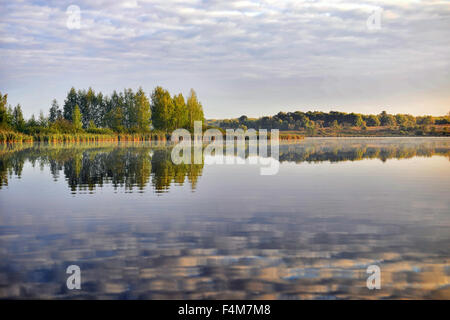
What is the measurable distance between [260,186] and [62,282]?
10223 millimetres

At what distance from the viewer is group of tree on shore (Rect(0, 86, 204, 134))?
87.6 metres

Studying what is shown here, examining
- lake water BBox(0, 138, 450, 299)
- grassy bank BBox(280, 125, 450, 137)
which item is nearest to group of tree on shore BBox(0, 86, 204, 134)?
grassy bank BBox(280, 125, 450, 137)

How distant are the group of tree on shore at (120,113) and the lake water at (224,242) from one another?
75.3 m

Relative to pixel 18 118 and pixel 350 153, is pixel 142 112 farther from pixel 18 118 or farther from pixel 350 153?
pixel 350 153

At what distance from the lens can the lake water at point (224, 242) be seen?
5.57m

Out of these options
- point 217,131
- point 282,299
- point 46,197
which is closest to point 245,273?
point 282,299

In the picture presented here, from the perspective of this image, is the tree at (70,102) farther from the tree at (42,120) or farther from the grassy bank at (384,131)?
the grassy bank at (384,131)

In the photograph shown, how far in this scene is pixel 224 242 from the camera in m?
7.59

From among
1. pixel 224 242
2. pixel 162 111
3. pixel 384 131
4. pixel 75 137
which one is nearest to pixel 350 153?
pixel 224 242

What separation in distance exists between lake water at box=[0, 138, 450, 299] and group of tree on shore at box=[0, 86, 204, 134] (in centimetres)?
7535

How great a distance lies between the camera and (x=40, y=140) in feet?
261

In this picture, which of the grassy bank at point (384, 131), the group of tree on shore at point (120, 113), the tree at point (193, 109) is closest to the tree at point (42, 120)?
the group of tree on shore at point (120, 113)

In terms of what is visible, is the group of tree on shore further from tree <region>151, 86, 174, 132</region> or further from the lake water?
the lake water
